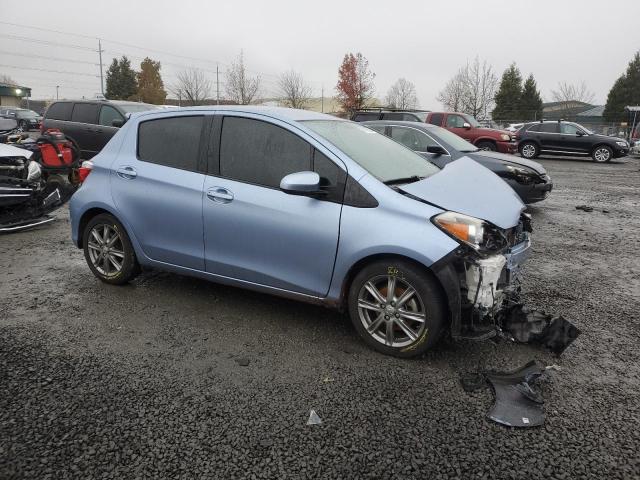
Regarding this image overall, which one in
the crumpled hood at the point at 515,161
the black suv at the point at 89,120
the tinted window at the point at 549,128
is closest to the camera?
the crumpled hood at the point at 515,161

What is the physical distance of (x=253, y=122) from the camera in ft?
13.1

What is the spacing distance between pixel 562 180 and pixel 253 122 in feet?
42.9

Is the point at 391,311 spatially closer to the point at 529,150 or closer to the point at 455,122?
the point at 455,122

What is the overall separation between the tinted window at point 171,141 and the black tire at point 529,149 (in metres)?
20.6

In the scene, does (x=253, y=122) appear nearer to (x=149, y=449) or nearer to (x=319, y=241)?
(x=319, y=241)

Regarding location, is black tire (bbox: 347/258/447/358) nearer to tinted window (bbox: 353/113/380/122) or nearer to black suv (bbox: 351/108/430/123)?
black suv (bbox: 351/108/430/123)

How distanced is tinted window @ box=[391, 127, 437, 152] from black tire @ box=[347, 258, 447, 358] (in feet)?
19.3

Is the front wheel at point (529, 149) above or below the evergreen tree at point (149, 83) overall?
below

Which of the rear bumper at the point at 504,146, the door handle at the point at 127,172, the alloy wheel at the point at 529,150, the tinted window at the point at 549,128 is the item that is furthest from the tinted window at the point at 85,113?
the tinted window at the point at 549,128

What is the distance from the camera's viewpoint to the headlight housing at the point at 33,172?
273 inches

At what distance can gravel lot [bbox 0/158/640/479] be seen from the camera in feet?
7.86

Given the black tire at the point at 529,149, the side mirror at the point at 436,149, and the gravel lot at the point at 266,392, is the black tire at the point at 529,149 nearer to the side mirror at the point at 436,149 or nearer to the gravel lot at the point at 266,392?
the side mirror at the point at 436,149

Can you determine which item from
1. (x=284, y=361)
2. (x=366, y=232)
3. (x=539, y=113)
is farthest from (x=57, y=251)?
(x=539, y=113)

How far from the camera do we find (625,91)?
5566cm
